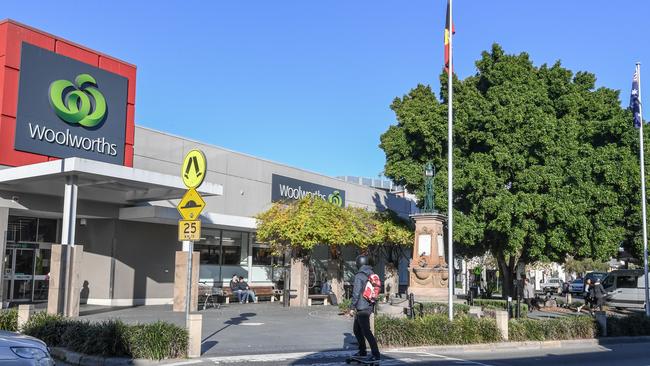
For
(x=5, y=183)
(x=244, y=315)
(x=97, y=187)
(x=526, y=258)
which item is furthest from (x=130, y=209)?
(x=526, y=258)

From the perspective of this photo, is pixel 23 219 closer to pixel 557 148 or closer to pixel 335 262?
pixel 335 262

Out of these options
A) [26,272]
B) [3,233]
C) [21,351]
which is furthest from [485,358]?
[26,272]

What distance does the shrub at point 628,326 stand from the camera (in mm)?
18656

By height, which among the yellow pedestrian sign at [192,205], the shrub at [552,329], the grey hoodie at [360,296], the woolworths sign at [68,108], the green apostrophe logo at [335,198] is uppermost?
the woolworths sign at [68,108]

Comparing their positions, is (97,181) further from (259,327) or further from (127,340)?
(127,340)

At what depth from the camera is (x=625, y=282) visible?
33219 mm

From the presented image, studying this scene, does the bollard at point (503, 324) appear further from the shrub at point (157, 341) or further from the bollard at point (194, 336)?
the shrub at point (157, 341)

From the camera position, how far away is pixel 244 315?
69.2ft

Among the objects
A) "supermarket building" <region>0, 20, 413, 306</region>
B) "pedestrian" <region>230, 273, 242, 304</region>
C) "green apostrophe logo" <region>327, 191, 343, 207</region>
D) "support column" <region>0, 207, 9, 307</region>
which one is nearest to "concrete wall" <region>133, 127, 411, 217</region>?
"supermarket building" <region>0, 20, 413, 306</region>

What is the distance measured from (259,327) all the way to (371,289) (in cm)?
739

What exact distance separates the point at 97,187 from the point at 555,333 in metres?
15.3

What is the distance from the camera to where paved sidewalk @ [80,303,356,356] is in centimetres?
1341

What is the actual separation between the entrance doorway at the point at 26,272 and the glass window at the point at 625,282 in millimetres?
28566

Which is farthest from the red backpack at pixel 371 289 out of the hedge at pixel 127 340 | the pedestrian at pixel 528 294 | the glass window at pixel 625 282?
the glass window at pixel 625 282
